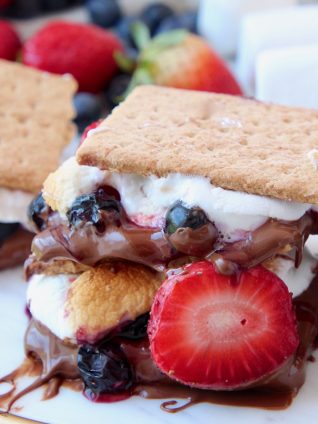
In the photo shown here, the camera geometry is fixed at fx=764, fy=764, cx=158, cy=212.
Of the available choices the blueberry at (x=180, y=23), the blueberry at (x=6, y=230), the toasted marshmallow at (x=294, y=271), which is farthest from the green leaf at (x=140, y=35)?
the toasted marshmallow at (x=294, y=271)

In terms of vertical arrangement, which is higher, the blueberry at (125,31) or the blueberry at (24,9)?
the blueberry at (24,9)

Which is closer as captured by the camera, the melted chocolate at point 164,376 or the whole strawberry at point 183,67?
the melted chocolate at point 164,376

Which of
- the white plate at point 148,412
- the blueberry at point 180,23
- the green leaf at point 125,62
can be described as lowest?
the white plate at point 148,412

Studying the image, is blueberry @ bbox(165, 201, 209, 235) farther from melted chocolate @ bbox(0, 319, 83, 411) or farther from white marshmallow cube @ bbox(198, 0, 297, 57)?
white marshmallow cube @ bbox(198, 0, 297, 57)

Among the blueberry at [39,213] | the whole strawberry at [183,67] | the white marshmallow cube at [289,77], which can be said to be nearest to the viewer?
the blueberry at [39,213]

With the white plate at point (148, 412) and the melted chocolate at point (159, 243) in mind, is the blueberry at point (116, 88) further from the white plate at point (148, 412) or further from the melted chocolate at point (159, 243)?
the white plate at point (148, 412)

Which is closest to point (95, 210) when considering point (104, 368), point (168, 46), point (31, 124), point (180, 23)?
point (104, 368)
